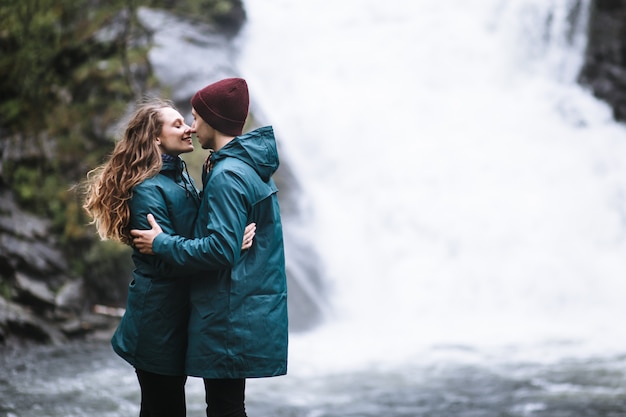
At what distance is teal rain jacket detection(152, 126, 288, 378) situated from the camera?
9.62ft

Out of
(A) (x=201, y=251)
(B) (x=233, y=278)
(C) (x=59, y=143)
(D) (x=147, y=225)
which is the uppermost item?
(C) (x=59, y=143)

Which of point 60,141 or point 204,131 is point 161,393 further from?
point 60,141

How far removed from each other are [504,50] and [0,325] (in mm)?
10982

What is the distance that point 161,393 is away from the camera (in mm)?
3197

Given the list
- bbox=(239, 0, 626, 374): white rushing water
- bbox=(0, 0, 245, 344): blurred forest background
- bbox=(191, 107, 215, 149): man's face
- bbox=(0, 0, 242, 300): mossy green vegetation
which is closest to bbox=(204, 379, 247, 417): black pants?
bbox=(191, 107, 215, 149): man's face

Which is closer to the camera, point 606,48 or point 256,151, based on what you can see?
point 256,151

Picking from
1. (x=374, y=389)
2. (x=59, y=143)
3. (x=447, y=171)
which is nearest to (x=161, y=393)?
(x=374, y=389)

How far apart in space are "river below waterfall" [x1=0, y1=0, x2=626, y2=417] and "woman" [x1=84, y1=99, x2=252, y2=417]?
2356 mm

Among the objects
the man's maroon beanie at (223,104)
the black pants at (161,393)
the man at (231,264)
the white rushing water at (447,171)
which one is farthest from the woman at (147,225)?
the white rushing water at (447,171)

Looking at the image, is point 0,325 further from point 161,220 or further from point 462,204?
point 462,204

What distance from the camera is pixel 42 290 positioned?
27.5 feet

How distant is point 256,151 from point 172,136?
475mm

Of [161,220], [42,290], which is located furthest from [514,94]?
[161,220]

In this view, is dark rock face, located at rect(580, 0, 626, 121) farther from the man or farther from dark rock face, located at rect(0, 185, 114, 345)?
the man
